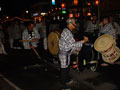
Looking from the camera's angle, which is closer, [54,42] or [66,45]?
[66,45]

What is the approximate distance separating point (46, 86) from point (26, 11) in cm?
3328

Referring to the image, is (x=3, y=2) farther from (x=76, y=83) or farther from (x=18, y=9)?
(x=76, y=83)

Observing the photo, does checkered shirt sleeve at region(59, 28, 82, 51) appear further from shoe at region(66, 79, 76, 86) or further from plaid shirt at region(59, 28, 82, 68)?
shoe at region(66, 79, 76, 86)

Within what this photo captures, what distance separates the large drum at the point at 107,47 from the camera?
5.19m

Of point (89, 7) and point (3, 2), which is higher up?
point (3, 2)

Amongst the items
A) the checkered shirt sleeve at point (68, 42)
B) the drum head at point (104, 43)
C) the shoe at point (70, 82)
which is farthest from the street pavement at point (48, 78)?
the checkered shirt sleeve at point (68, 42)

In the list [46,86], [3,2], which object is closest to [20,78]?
[46,86]

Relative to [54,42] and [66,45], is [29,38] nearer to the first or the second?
[54,42]

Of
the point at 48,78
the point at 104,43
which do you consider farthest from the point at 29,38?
the point at 104,43

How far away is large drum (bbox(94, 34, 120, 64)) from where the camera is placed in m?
5.19

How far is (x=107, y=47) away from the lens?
16.9 ft

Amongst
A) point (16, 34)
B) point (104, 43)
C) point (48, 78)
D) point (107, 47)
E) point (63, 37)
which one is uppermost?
point (16, 34)

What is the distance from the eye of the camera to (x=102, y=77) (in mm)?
5582

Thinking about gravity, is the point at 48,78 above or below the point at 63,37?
below
